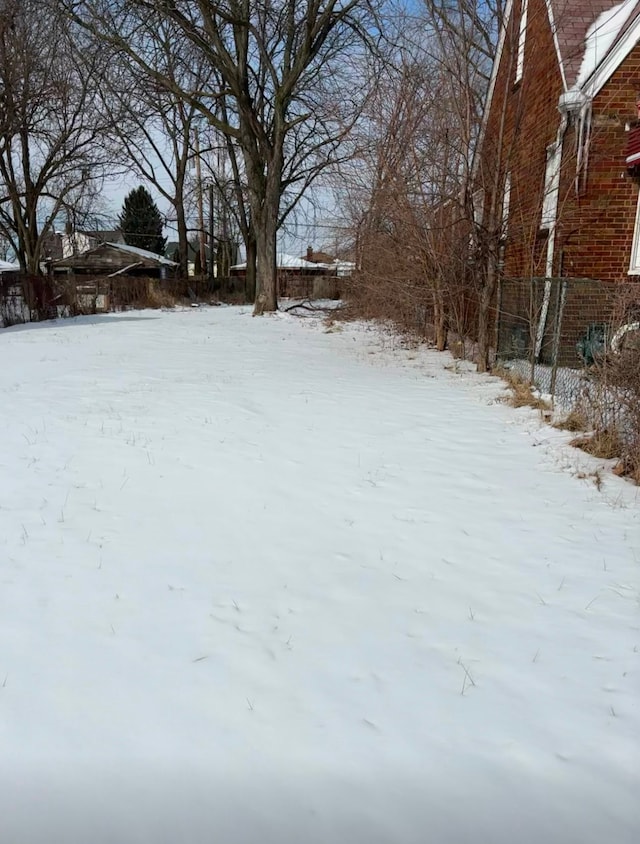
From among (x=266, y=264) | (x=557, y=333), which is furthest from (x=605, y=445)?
(x=266, y=264)

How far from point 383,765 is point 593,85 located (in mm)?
10816

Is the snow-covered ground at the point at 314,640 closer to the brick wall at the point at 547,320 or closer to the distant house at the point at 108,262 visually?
the brick wall at the point at 547,320

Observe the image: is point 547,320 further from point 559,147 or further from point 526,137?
point 526,137

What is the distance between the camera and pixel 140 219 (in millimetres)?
56375

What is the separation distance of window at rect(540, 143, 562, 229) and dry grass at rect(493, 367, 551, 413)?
3.24 meters

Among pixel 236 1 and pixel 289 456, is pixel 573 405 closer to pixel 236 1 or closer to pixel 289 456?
pixel 289 456

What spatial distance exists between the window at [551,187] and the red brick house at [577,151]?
2 centimetres

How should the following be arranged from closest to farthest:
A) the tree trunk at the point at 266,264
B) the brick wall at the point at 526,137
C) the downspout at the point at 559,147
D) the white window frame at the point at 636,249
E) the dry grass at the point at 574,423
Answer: the dry grass at the point at 574,423 < the brick wall at the point at 526,137 < the downspout at the point at 559,147 < the white window frame at the point at 636,249 < the tree trunk at the point at 266,264

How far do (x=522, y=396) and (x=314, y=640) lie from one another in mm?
5384

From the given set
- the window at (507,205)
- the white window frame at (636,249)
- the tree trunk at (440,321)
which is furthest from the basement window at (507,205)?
the white window frame at (636,249)

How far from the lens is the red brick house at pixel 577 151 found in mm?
9289

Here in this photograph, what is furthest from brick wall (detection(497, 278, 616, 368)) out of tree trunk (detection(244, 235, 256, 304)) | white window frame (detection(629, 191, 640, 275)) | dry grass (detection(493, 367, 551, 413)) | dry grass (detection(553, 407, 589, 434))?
tree trunk (detection(244, 235, 256, 304))

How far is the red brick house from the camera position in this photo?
9289 mm

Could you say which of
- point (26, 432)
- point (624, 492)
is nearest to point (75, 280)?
point (26, 432)
